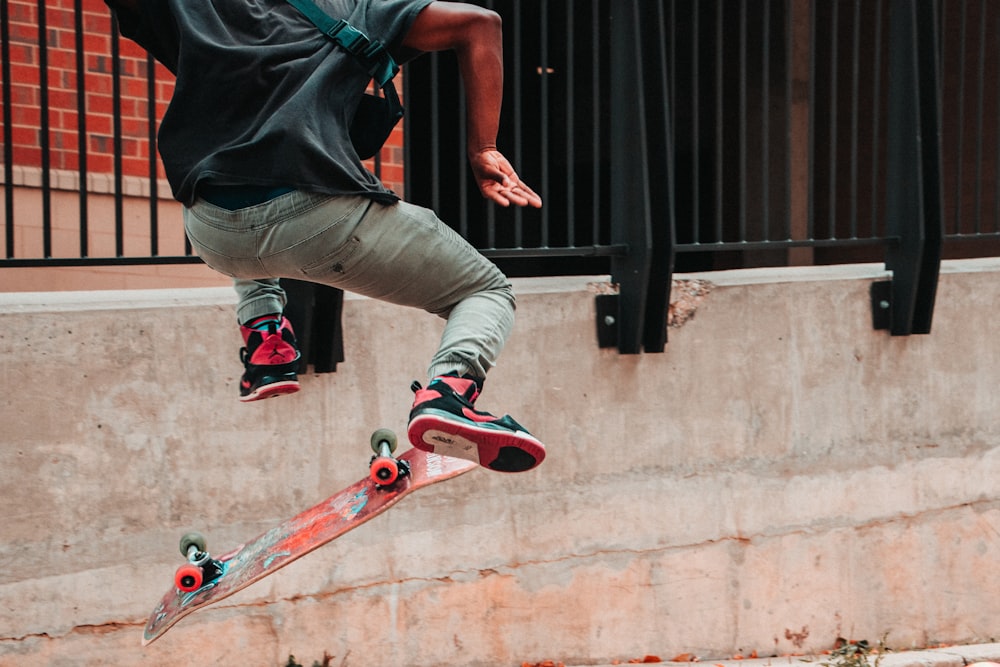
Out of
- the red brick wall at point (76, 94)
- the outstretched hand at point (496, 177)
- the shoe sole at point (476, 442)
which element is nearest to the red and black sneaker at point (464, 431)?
the shoe sole at point (476, 442)

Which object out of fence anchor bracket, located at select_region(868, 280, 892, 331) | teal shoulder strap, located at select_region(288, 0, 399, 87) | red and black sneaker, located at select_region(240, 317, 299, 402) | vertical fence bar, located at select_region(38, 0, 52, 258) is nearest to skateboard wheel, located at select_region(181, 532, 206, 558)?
red and black sneaker, located at select_region(240, 317, 299, 402)

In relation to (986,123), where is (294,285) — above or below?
below

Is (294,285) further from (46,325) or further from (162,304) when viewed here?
(46,325)

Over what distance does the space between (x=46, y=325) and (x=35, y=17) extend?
1650mm

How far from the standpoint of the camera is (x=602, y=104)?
10.2m

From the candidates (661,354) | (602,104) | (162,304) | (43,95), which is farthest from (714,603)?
(602,104)

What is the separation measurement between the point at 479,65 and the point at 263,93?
570 mm

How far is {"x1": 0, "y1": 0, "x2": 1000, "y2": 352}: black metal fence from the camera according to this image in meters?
5.82

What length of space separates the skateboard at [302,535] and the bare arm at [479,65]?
99cm

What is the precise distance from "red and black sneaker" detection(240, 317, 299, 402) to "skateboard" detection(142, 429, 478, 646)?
40 cm

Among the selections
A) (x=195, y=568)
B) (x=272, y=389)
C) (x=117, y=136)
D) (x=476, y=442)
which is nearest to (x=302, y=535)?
(x=195, y=568)

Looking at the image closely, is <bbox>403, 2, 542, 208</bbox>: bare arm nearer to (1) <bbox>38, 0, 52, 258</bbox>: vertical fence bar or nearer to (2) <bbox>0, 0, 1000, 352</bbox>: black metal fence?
(2) <bbox>0, 0, 1000, 352</bbox>: black metal fence

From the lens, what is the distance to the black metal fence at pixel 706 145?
19.1ft

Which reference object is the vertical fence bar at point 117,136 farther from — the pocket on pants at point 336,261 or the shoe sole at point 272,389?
the pocket on pants at point 336,261
